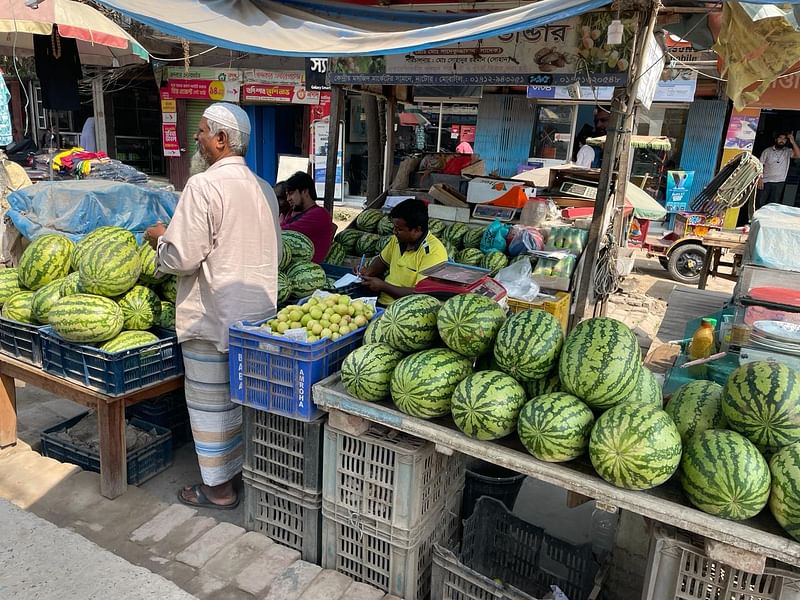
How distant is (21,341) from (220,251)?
1.56 m

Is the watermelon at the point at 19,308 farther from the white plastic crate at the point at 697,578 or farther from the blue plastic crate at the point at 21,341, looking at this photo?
the white plastic crate at the point at 697,578

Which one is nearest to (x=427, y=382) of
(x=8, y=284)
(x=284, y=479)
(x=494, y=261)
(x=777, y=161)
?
(x=284, y=479)

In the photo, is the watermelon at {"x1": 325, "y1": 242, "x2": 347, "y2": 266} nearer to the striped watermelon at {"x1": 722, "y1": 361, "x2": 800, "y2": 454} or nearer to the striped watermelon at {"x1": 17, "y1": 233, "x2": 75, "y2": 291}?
the striped watermelon at {"x1": 17, "y1": 233, "x2": 75, "y2": 291}

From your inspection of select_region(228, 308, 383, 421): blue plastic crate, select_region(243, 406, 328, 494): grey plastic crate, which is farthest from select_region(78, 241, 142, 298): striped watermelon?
select_region(243, 406, 328, 494): grey plastic crate

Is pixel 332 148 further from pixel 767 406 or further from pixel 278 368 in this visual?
pixel 767 406

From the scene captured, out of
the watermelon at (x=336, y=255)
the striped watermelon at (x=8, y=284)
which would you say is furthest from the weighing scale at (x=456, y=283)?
the striped watermelon at (x=8, y=284)

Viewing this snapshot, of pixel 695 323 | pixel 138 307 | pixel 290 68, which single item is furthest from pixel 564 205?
pixel 290 68

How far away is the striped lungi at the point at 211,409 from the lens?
328 cm

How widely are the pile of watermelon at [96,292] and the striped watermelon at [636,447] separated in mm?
2530

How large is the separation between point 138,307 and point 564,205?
515 centimetres

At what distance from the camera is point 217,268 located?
122 inches

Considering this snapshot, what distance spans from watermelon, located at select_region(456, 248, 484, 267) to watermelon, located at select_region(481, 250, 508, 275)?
2.0 inches

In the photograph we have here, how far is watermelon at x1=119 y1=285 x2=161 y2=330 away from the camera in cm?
344

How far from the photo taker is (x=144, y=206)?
5.59m
